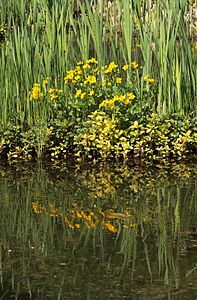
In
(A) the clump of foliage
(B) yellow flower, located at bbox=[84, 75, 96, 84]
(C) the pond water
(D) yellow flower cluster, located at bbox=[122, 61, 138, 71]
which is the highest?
(D) yellow flower cluster, located at bbox=[122, 61, 138, 71]

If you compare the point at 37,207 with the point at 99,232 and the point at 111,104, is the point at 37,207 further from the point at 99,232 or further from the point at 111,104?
the point at 111,104

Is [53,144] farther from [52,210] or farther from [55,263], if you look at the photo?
[55,263]

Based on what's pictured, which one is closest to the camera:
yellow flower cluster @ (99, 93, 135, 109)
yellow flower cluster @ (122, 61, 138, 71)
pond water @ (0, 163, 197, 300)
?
pond water @ (0, 163, 197, 300)

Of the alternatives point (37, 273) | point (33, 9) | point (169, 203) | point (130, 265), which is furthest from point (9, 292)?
point (33, 9)

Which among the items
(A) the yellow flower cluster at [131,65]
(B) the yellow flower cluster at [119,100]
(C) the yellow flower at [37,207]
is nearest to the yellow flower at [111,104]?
(B) the yellow flower cluster at [119,100]

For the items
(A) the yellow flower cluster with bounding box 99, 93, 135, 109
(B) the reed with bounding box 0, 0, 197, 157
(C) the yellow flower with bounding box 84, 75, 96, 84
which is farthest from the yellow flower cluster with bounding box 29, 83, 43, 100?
(A) the yellow flower cluster with bounding box 99, 93, 135, 109

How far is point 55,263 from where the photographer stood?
152 inches

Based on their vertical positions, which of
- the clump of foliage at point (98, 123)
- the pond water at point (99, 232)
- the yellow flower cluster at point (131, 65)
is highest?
the yellow flower cluster at point (131, 65)

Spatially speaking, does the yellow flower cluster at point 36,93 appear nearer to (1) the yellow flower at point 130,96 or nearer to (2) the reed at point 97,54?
(2) the reed at point 97,54

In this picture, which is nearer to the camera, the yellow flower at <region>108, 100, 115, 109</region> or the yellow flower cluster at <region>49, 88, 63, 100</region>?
the yellow flower at <region>108, 100, 115, 109</region>

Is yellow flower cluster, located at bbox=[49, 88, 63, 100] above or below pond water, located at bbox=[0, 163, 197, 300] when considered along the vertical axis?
above

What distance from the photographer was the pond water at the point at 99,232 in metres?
3.54

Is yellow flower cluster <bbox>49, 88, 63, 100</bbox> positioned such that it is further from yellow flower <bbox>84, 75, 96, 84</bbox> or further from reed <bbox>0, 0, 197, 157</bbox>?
yellow flower <bbox>84, 75, 96, 84</bbox>

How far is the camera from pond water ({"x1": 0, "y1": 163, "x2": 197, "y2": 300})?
3539mm
